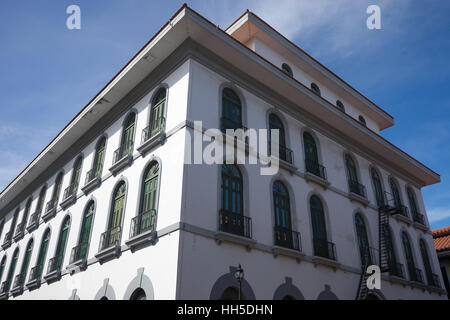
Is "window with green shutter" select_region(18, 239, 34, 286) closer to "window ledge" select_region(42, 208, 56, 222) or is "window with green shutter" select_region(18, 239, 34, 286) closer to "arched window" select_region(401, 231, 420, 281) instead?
"window ledge" select_region(42, 208, 56, 222)

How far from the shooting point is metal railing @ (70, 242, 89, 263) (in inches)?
586

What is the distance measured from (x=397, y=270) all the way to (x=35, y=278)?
17.3m

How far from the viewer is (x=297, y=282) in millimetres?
12969

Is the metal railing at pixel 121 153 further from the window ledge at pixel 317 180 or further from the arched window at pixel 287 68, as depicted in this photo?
the arched window at pixel 287 68

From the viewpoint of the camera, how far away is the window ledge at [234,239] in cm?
1112

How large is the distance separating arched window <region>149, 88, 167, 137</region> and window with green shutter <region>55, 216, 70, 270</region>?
6.90 metres

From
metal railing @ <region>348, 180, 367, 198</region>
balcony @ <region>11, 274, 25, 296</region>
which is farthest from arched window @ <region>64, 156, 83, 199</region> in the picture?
metal railing @ <region>348, 180, 367, 198</region>

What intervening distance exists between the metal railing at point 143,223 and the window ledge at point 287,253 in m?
4.16

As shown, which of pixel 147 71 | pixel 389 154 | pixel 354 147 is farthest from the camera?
pixel 389 154

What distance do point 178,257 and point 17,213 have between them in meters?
18.7

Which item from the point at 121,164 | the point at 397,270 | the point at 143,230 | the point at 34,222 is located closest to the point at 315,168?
the point at 397,270

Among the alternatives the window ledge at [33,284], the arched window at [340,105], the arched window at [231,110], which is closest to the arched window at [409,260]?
the arched window at [340,105]

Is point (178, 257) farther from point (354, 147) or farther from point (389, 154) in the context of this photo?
point (389, 154)
